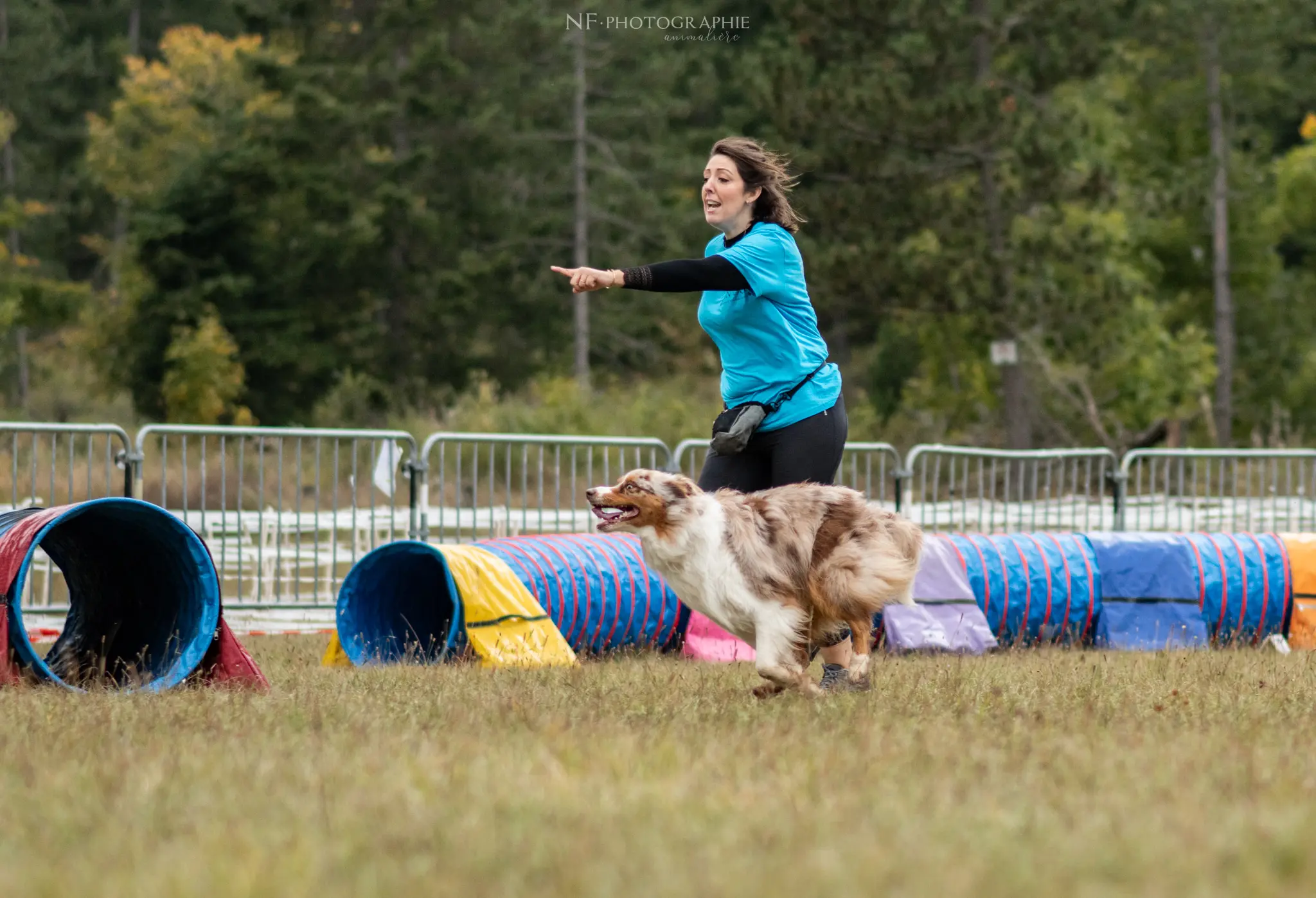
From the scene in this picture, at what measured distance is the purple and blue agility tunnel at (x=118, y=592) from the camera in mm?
6215

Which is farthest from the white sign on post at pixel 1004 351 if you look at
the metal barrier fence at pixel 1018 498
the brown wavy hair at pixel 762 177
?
the brown wavy hair at pixel 762 177

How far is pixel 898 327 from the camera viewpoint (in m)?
35.3

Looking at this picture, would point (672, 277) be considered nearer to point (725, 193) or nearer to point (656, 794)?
point (725, 193)

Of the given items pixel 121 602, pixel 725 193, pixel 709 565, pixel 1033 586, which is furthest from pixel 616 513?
pixel 1033 586

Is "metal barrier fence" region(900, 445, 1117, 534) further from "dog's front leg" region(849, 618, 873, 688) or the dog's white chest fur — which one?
the dog's white chest fur

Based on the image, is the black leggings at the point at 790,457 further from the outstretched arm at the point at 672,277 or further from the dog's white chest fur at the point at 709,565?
the outstretched arm at the point at 672,277

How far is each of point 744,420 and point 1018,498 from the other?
382 inches

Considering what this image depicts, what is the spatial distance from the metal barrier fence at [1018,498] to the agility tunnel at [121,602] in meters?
7.89

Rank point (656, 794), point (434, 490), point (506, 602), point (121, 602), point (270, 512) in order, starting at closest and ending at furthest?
point (656, 794)
point (121, 602)
point (506, 602)
point (270, 512)
point (434, 490)

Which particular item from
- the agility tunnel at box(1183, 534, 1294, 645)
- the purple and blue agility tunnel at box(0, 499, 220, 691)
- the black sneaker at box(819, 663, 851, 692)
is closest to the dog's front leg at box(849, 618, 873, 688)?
the black sneaker at box(819, 663, 851, 692)

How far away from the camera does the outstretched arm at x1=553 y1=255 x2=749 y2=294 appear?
5.62 metres

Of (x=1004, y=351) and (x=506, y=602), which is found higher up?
(x=1004, y=351)

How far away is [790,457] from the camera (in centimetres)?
621

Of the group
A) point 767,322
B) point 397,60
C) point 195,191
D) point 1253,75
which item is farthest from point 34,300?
point 767,322
